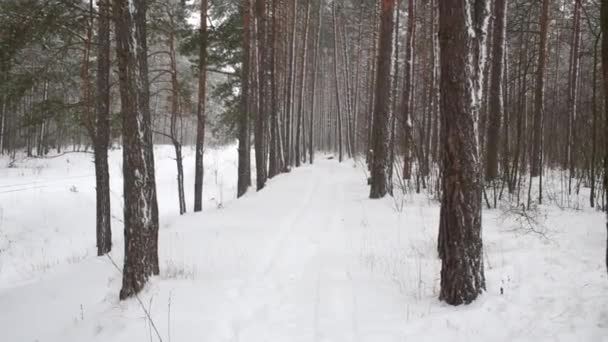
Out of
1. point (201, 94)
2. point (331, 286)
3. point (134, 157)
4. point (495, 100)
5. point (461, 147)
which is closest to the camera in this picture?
point (461, 147)

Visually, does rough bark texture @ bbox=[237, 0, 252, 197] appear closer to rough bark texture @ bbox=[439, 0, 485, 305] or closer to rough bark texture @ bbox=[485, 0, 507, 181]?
rough bark texture @ bbox=[485, 0, 507, 181]

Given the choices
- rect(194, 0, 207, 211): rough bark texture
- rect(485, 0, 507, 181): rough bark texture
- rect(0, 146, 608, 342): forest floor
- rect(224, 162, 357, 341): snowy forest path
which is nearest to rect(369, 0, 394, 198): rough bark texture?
rect(0, 146, 608, 342): forest floor

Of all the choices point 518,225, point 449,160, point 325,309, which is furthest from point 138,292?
point 518,225

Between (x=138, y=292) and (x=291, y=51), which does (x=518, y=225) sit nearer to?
(x=138, y=292)

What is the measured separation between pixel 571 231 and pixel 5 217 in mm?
15734

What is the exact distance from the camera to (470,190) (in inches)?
141

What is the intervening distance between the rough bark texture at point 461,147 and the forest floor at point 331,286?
1.00 ft

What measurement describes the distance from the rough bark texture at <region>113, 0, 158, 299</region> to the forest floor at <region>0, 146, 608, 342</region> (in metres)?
0.37

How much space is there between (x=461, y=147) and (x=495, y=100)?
7476 millimetres

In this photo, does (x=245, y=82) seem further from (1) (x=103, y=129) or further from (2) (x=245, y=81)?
(1) (x=103, y=129)

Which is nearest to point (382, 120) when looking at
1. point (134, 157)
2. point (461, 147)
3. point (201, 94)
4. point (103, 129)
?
point (201, 94)

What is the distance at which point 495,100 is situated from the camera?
32.3 feet

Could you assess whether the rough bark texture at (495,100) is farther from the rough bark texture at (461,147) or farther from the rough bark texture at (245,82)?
the rough bark texture at (245,82)

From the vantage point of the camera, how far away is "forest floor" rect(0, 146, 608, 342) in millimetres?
3350
